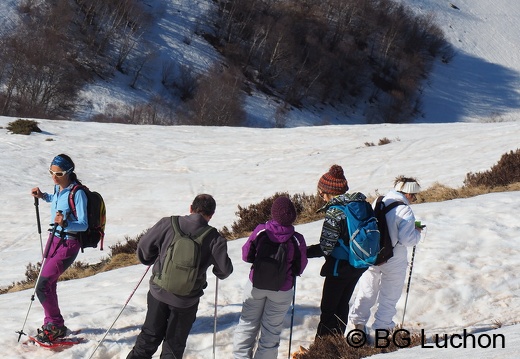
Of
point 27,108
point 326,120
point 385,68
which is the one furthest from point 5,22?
point 385,68

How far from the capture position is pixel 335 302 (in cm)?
625

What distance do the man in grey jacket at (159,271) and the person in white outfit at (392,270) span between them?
1.59m

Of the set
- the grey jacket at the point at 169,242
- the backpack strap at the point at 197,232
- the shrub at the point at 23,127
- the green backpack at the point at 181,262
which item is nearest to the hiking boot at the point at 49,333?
the grey jacket at the point at 169,242

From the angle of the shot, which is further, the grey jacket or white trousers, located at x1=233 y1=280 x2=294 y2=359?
white trousers, located at x1=233 y1=280 x2=294 y2=359

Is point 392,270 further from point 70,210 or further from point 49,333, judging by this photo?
point 49,333

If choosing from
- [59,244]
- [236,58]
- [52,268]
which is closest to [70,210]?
[59,244]

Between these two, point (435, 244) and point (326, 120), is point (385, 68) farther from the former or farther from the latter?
point (435, 244)

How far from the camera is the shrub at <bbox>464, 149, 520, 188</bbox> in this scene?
12.9 meters

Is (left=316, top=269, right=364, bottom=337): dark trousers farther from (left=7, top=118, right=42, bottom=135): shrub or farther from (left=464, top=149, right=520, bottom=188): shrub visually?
(left=7, top=118, right=42, bottom=135): shrub

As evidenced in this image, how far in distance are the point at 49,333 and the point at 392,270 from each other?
11.4 ft

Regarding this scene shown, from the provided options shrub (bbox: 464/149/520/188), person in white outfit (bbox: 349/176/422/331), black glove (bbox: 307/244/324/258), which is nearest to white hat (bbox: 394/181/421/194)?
person in white outfit (bbox: 349/176/422/331)

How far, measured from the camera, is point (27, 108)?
5016 cm

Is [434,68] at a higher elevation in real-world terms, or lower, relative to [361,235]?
higher

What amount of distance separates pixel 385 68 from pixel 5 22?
45098 millimetres
